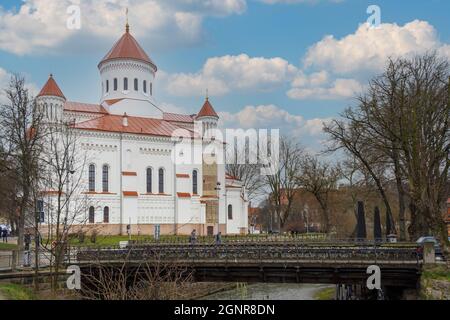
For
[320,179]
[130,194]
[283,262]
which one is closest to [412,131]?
[283,262]

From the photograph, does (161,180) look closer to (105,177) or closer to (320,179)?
(105,177)

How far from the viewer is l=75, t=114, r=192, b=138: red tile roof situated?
57.5 m

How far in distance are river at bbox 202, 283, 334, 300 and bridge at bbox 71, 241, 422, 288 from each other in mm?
7789

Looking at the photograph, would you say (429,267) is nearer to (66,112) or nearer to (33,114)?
(33,114)

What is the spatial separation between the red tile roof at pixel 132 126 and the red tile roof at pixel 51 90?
154 inches

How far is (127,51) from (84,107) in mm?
9372

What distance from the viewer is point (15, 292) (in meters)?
19.4

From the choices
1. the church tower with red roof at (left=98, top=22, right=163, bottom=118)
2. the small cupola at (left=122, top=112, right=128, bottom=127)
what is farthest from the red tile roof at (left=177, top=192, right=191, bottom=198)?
the church tower with red roof at (left=98, top=22, right=163, bottom=118)

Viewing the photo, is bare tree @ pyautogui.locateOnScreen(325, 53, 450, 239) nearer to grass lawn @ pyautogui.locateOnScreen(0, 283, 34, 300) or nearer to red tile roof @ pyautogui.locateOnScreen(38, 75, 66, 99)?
grass lawn @ pyautogui.locateOnScreen(0, 283, 34, 300)

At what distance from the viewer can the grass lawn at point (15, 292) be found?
18.5m

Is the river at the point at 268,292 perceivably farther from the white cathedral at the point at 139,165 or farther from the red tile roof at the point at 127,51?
the red tile roof at the point at 127,51

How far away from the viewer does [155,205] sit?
59375mm

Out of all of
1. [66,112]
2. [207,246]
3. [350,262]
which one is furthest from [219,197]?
[350,262]

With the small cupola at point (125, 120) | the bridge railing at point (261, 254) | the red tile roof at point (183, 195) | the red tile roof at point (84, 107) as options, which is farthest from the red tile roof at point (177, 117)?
the bridge railing at point (261, 254)
